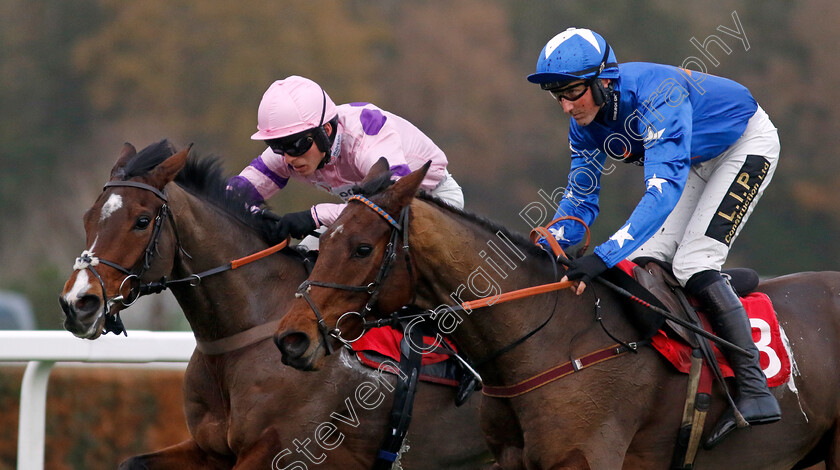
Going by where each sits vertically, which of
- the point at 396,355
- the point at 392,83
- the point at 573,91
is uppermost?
the point at 573,91

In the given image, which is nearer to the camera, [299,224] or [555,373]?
[555,373]

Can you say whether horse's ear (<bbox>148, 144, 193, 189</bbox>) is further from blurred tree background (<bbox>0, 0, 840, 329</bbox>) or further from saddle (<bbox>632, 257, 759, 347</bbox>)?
blurred tree background (<bbox>0, 0, 840, 329</bbox>)

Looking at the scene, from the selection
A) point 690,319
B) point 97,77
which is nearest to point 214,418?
point 690,319

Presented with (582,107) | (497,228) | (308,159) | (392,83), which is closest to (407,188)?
(497,228)

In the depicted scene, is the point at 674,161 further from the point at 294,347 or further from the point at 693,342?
the point at 294,347

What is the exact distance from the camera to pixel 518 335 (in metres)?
3.70

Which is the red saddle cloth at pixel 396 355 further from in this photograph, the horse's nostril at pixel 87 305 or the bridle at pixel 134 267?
the horse's nostril at pixel 87 305

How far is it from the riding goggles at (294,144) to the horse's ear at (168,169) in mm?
392

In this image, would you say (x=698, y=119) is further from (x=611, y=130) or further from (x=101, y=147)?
(x=101, y=147)

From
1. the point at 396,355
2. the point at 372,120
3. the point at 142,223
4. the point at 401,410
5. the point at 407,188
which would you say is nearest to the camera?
the point at 407,188

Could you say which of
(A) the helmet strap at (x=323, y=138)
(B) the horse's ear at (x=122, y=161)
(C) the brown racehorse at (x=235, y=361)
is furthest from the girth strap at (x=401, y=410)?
(B) the horse's ear at (x=122, y=161)

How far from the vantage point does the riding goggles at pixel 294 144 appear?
445cm

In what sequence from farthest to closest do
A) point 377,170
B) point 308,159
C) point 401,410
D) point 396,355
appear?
point 308,159
point 396,355
point 401,410
point 377,170

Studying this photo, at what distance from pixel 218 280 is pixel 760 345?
2.15 meters
